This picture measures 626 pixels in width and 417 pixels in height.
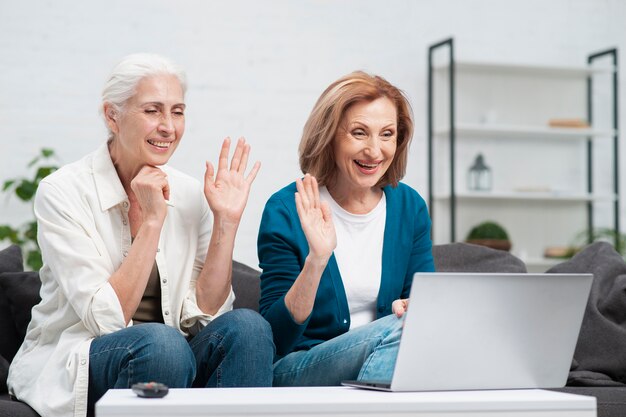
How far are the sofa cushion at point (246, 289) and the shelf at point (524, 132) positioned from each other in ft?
8.61

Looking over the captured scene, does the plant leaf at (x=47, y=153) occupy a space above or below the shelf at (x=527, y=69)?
below

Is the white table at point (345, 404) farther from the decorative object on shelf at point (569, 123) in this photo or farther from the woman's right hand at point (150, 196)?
the decorative object on shelf at point (569, 123)

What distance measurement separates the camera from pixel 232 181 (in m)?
2.26

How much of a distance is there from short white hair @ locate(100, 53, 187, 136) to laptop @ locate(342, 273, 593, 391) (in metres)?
0.97

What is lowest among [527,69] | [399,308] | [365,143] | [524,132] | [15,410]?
[15,410]

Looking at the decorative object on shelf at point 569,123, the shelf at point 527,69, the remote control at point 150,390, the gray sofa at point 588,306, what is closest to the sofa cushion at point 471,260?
the gray sofa at point 588,306

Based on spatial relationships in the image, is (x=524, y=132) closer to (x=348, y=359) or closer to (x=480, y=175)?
(x=480, y=175)

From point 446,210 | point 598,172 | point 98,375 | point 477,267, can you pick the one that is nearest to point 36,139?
point 446,210

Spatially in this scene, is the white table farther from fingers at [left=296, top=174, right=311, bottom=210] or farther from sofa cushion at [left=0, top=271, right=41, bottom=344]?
sofa cushion at [left=0, top=271, right=41, bottom=344]

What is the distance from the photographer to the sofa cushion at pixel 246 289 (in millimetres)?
2682

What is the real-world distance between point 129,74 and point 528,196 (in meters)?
3.40

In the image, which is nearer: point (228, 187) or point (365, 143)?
point (228, 187)

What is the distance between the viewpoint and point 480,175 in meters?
5.21

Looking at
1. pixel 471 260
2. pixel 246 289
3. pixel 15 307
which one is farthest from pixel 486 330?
pixel 15 307
